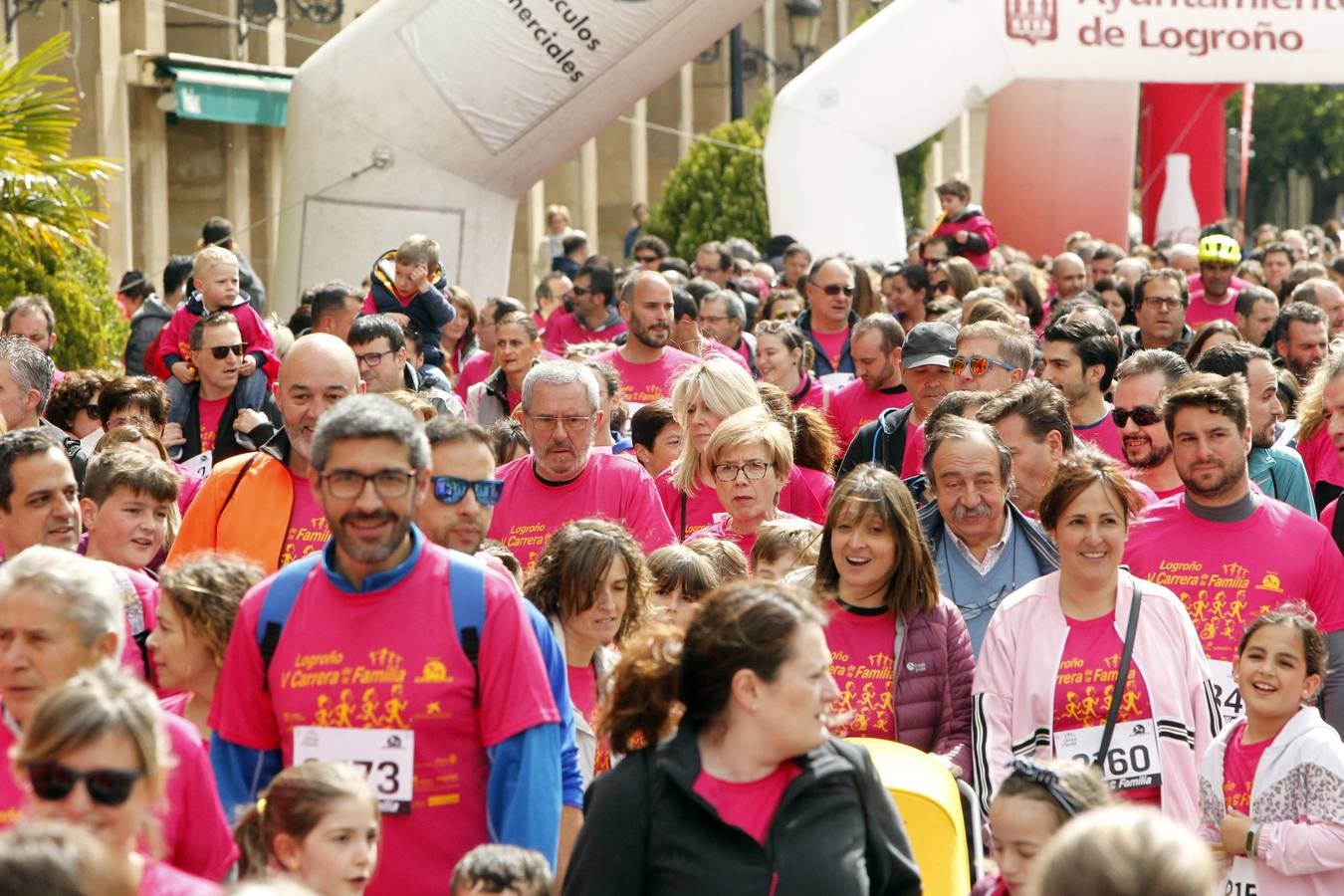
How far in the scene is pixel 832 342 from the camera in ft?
40.9

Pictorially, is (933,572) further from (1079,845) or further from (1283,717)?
(1079,845)

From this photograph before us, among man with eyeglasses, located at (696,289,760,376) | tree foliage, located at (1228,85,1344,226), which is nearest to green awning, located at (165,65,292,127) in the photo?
man with eyeglasses, located at (696,289,760,376)

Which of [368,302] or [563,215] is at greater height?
[563,215]

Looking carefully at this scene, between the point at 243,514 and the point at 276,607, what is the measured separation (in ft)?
5.90

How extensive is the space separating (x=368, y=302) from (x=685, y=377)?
137 inches

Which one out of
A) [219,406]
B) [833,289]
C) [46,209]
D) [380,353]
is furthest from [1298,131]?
[380,353]

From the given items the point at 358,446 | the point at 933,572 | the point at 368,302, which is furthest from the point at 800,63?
the point at 358,446

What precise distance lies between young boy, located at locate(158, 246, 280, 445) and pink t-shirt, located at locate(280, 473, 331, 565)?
11.0 feet

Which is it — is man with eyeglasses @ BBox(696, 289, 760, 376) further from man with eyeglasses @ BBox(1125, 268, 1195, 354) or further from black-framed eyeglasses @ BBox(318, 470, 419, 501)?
black-framed eyeglasses @ BBox(318, 470, 419, 501)

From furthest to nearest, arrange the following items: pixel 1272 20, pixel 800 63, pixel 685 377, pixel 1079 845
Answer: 1. pixel 800 63
2. pixel 1272 20
3. pixel 685 377
4. pixel 1079 845

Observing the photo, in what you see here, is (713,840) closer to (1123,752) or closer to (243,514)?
(1123,752)

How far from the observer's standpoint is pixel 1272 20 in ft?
60.5

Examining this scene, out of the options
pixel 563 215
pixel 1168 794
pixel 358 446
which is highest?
pixel 563 215

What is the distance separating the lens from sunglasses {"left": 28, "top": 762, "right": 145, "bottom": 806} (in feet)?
11.1
